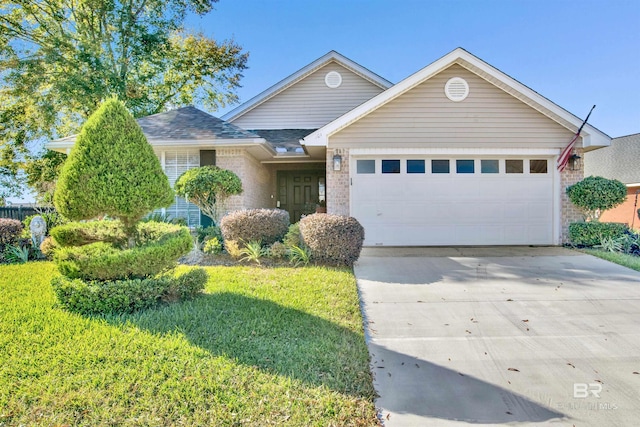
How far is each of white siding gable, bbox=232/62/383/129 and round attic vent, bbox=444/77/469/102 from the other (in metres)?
4.51

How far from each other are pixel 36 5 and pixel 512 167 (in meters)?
20.9

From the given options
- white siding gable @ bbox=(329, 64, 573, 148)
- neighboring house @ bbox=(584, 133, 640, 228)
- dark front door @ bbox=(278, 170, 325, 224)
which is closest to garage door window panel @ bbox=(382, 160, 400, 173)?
white siding gable @ bbox=(329, 64, 573, 148)

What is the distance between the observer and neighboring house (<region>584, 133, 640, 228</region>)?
17969 millimetres

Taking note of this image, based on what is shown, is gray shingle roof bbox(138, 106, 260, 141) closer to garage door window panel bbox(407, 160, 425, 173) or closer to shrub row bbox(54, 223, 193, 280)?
garage door window panel bbox(407, 160, 425, 173)

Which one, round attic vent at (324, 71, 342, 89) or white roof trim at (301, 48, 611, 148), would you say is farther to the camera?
round attic vent at (324, 71, 342, 89)

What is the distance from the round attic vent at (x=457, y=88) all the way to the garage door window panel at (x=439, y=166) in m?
1.63

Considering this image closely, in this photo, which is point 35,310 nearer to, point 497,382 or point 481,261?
point 497,382

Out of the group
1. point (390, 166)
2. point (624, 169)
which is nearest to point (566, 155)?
point (390, 166)

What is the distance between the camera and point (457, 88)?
9391 millimetres

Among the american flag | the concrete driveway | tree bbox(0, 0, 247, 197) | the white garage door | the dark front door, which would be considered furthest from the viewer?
tree bbox(0, 0, 247, 197)

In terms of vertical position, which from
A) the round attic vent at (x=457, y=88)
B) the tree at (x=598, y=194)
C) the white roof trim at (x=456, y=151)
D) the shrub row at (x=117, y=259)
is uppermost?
the round attic vent at (x=457, y=88)

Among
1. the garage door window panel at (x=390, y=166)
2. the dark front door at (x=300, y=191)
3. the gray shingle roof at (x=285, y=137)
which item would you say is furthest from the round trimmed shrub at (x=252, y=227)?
the dark front door at (x=300, y=191)

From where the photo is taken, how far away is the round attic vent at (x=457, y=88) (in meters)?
9.38

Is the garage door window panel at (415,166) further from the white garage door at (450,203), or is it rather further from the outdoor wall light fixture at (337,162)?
the outdoor wall light fixture at (337,162)
